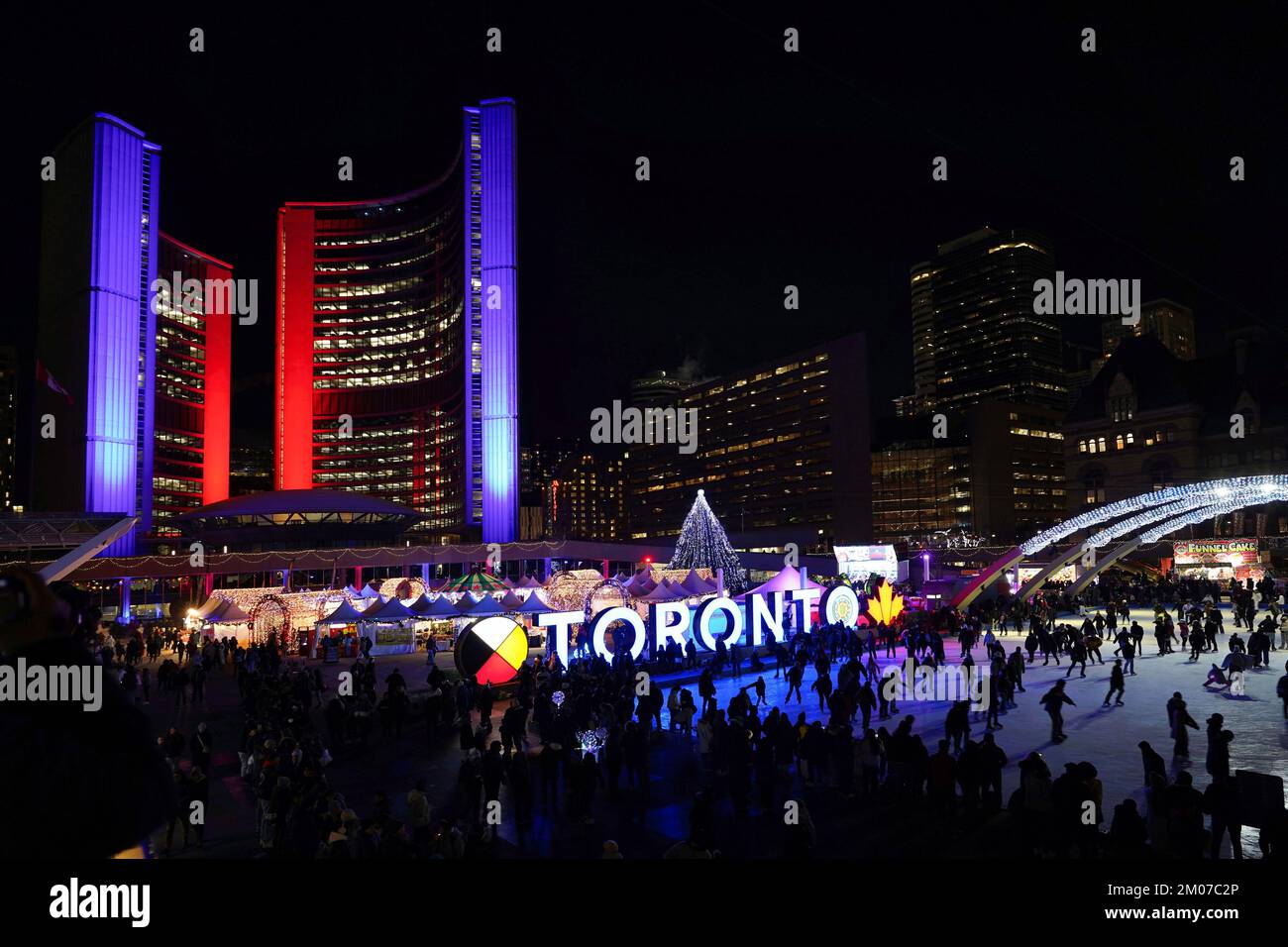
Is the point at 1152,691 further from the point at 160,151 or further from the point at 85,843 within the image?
the point at 160,151

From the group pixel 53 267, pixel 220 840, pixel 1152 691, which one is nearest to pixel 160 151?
pixel 53 267

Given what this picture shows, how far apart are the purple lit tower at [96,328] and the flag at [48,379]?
541 mm

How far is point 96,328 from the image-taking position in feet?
206

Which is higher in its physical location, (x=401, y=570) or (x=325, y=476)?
(x=325, y=476)

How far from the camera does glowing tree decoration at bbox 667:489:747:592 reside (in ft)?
144

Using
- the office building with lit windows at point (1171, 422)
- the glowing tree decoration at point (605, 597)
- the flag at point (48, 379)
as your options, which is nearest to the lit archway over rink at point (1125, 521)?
the glowing tree decoration at point (605, 597)

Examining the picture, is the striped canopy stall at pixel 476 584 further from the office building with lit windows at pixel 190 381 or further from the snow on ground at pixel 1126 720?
the office building with lit windows at pixel 190 381

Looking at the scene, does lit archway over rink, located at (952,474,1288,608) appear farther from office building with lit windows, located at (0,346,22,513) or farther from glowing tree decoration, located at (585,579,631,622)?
office building with lit windows, located at (0,346,22,513)

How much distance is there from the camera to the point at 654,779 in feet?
44.7

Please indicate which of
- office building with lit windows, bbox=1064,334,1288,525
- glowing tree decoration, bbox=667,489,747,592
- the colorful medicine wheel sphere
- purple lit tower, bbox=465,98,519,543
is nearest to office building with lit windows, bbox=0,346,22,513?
purple lit tower, bbox=465,98,519,543

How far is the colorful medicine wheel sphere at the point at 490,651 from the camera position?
66.4ft

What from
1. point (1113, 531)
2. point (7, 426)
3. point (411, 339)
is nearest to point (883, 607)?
point (1113, 531)

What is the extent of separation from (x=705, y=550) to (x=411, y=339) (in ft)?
249
